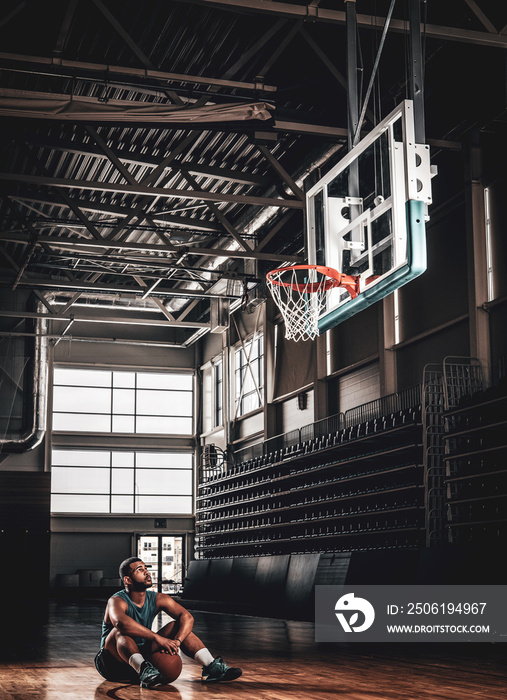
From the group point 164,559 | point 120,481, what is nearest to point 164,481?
point 120,481

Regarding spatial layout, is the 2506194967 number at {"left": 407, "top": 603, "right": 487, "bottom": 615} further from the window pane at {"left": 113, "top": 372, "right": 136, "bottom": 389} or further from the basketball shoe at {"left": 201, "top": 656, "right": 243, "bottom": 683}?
the window pane at {"left": 113, "top": 372, "right": 136, "bottom": 389}

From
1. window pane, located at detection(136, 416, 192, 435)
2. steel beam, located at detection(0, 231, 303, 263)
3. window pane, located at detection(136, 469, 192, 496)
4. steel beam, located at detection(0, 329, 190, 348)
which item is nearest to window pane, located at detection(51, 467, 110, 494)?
window pane, located at detection(136, 469, 192, 496)

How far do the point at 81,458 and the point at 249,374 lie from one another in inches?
273

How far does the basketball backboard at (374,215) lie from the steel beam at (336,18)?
2644 mm

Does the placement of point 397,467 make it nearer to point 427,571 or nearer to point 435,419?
point 435,419

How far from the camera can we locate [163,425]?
30.7m

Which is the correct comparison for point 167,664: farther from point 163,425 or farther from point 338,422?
point 163,425

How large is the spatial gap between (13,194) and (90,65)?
6.85 meters

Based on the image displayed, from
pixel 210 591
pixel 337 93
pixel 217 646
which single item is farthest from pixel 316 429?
pixel 217 646

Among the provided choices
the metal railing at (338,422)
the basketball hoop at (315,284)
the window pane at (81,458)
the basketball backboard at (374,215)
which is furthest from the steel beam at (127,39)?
the window pane at (81,458)

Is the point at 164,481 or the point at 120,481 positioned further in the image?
the point at 164,481

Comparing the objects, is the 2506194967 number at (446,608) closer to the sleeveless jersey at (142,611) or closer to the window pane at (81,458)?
the sleeveless jersey at (142,611)

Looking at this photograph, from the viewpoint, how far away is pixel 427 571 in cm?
1181

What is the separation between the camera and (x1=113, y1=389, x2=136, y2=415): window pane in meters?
30.2
